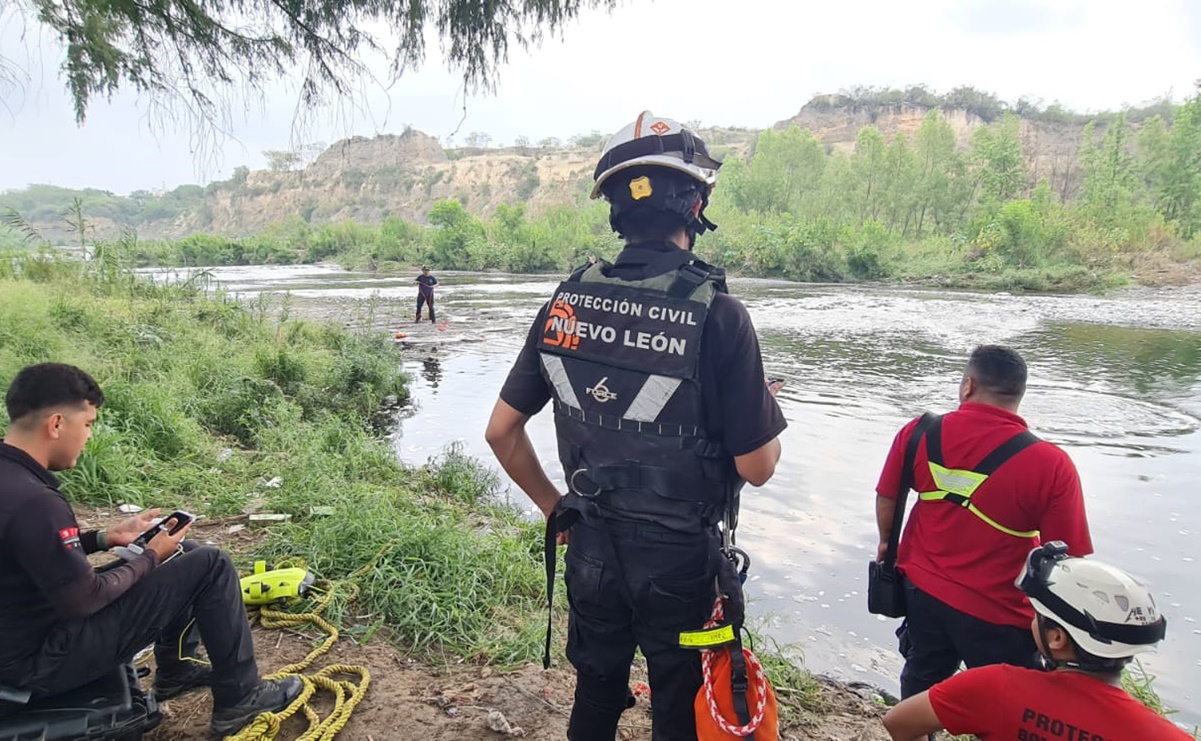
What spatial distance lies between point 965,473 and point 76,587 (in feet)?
10.0

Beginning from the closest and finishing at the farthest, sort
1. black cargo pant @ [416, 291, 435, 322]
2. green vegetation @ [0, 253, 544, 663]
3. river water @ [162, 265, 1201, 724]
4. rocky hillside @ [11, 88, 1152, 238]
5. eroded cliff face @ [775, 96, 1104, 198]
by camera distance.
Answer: green vegetation @ [0, 253, 544, 663]
river water @ [162, 265, 1201, 724]
black cargo pant @ [416, 291, 435, 322]
eroded cliff face @ [775, 96, 1104, 198]
rocky hillside @ [11, 88, 1152, 238]

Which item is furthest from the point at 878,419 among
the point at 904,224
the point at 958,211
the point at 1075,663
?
the point at 958,211

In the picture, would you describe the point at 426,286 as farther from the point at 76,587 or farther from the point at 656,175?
the point at 656,175

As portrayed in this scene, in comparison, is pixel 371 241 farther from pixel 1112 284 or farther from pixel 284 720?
pixel 284 720

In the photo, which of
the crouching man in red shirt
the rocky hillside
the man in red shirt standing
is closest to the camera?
the crouching man in red shirt

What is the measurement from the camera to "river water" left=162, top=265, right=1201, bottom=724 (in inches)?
190

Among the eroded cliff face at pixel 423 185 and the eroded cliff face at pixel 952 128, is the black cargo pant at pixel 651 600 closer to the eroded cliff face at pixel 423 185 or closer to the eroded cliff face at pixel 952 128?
the eroded cliff face at pixel 952 128

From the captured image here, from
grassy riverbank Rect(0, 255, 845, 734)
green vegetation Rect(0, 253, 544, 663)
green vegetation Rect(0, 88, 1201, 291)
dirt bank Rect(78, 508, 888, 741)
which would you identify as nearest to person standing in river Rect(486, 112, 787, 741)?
dirt bank Rect(78, 508, 888, 741)

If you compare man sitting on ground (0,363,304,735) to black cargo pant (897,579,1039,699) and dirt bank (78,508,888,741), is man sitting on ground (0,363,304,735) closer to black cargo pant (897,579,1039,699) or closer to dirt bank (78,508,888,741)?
dirt bank (78,508,888,741)

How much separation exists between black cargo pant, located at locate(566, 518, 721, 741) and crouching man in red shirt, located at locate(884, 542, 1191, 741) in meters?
0.75

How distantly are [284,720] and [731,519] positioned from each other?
6.53ft

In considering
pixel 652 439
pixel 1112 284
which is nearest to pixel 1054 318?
pixel 1112 284

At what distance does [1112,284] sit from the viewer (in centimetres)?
3106

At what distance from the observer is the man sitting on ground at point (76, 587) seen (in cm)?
200
